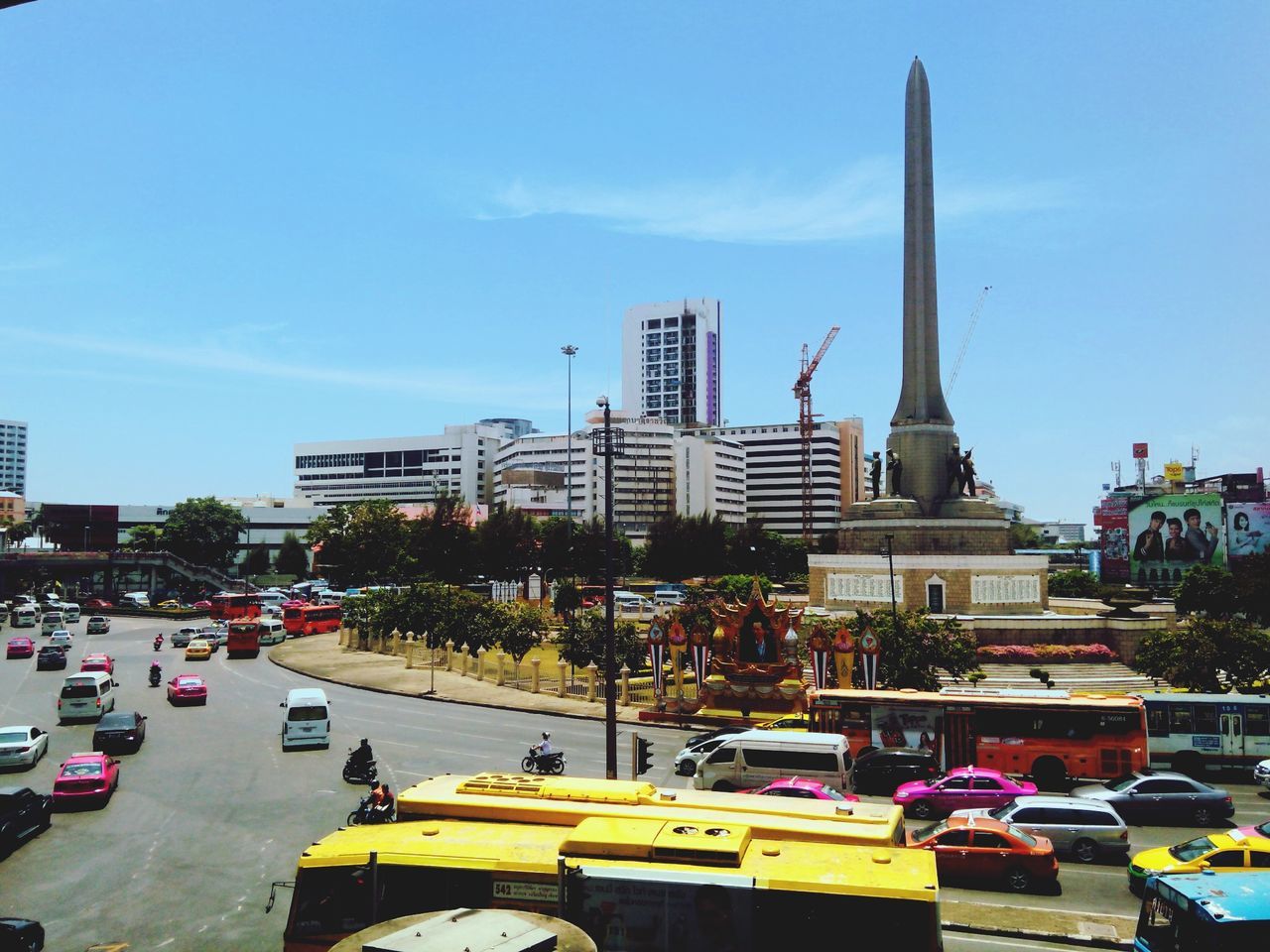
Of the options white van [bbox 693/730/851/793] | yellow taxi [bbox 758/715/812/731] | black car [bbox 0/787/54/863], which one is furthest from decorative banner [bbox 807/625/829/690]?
black car [bbox 0/787/54/863]

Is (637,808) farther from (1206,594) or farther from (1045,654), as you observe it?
(1206,594)

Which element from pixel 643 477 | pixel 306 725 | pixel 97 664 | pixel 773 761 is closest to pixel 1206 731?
pixel 773 761

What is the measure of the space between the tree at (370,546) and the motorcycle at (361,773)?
218ft

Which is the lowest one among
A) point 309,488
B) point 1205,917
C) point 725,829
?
point 1205,917

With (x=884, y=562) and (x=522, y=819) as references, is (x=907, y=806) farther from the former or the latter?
(x=884, y=562)

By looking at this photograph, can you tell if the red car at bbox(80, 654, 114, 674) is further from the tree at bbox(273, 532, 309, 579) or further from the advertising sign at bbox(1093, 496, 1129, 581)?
the advertising sign at bbox(1093, 496, 1129, 581)

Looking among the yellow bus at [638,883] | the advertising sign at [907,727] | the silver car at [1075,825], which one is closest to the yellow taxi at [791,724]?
the advertising sign at [907,727]

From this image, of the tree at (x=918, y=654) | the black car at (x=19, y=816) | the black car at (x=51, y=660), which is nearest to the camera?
the black car at (x=19, y=816)

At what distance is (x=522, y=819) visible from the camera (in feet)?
39.9

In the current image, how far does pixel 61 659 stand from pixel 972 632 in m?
45.3

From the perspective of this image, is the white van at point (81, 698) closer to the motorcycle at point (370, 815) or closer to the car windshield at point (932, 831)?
the motorcycle at point (370, 815)

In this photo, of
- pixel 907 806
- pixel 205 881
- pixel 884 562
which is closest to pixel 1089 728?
pixel 907 806

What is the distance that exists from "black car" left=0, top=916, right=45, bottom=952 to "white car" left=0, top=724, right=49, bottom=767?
48.1ft

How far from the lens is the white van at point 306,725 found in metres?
28.9
